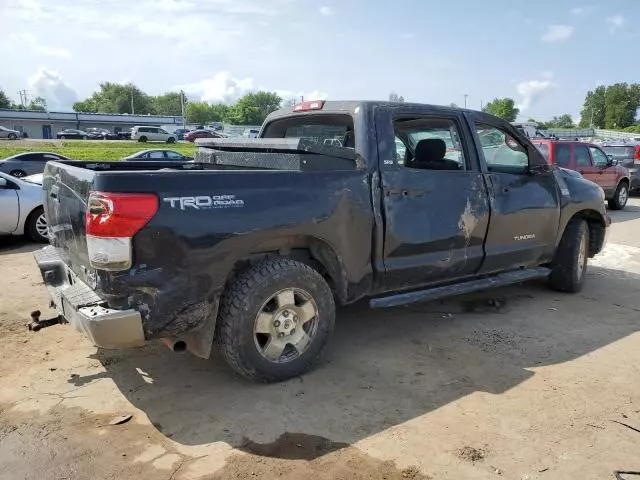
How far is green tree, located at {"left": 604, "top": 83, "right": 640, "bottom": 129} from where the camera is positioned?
117 meters

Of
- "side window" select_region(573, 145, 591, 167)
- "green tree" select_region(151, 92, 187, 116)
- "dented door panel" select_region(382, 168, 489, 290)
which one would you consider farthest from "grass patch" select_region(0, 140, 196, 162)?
"green tree" select_region(151, 92, 187, 116)

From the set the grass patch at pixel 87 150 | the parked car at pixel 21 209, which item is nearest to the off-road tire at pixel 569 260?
the parked car at pixel 21 209

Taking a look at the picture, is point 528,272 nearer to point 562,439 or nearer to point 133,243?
point 562,439

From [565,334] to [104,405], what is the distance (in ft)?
12.6

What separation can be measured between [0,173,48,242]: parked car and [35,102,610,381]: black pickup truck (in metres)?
4.85

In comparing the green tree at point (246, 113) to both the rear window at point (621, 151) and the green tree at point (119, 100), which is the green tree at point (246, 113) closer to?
the green tree at point (119, 100)

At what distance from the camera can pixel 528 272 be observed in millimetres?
5578

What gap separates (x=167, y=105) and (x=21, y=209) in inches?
5722

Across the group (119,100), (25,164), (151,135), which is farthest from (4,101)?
(25,164)

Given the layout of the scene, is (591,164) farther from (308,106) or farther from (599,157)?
(308,106)

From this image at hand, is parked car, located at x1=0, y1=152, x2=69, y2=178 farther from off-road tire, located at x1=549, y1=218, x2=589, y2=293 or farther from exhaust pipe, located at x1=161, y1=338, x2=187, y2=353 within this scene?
exhaust pipe, located at x1=161, y1=338, x2=187, y2=353

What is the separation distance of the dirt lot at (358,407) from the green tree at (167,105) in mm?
146103

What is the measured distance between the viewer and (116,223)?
3.19 m

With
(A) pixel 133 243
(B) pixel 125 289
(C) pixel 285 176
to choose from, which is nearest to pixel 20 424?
(B) pixel 125 289
